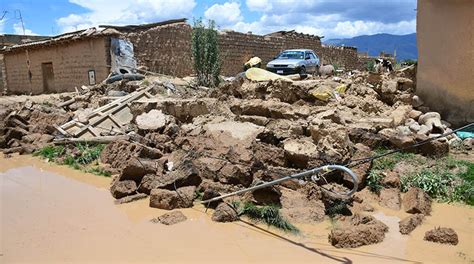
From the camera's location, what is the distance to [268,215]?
506 cm

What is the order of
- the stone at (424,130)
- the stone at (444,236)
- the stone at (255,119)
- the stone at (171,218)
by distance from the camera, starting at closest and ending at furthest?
the stone at (444,236), the stone at (171,218), the stone at (424,130), the stone at (255,119)

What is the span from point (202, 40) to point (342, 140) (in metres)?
9.47

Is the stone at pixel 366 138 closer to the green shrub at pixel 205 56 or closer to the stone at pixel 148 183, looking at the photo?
the stone at pixel 148 183

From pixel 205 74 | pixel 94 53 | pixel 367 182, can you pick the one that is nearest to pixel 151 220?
pixel 367 182

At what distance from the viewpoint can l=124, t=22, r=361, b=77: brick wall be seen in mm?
16044

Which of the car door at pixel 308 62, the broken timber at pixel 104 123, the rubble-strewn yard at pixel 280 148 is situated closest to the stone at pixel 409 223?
the rubble-strewn yard at pixel 280 148

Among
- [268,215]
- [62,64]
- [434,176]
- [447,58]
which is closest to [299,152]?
[268,215]

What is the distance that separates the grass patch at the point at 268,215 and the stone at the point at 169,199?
2.45 feet

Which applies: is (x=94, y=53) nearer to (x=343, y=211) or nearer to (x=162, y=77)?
(x=162, y=77)

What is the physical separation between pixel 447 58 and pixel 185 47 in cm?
1087

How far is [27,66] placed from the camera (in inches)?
762

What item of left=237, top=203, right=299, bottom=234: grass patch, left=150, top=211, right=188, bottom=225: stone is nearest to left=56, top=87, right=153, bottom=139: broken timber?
left=150, top=211, right=188, bottom=225: stone

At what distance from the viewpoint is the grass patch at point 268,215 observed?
4887 millimetres

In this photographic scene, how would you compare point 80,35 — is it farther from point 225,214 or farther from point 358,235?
point 358,235
